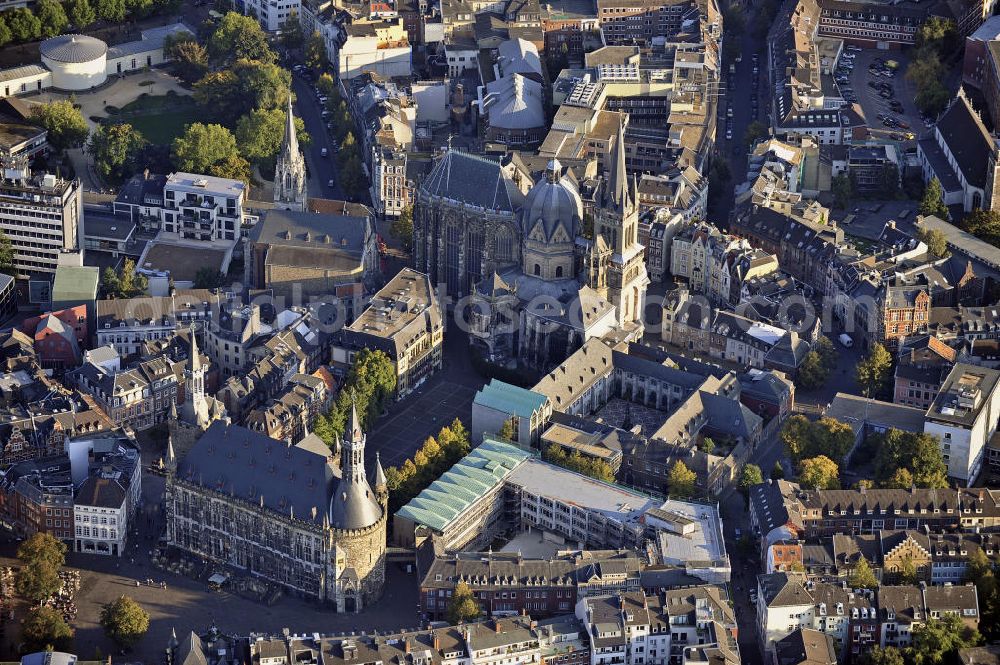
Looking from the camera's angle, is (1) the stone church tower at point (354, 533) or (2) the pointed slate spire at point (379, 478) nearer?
(1) the stone church tower at point (354, 533)

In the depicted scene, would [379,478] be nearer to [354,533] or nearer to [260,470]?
[354,533]

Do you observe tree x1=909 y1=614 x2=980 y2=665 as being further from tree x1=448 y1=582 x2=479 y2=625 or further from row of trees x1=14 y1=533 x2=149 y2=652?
row of trees x1=14 y1=533 x2=149 y2=652

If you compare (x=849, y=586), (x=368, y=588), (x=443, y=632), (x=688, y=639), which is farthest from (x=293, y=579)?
(x=849, y=586)

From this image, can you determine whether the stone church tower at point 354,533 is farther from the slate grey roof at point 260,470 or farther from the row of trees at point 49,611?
the row of trees at point 49,611

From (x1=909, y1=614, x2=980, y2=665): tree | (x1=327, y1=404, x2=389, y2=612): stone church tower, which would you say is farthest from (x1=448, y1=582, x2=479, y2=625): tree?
(x1=909, y1=614, x2=980, y2=665): tree

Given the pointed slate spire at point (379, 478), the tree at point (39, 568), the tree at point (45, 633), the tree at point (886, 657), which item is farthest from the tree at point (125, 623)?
the tree at point (886, 657)

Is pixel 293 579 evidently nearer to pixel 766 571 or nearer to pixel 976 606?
pixel 766 571
